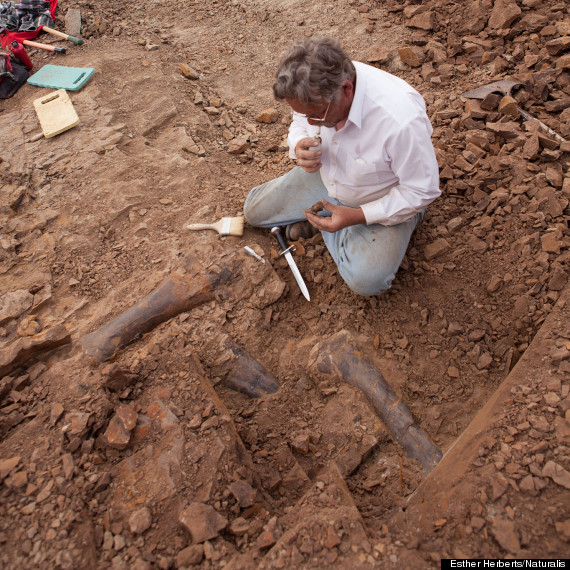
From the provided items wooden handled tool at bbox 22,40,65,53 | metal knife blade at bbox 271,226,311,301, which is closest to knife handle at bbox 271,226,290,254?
metal knife blade at bbox 271,226,311,301

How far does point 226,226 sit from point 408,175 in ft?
4.20

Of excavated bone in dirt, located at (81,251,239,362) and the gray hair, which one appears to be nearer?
the gray hair

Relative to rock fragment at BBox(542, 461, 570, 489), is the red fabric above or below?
above

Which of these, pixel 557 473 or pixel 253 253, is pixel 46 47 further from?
pixel 557 473

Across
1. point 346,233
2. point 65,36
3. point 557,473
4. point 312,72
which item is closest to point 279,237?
point 346,233

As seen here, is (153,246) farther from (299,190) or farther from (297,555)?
(297,555)

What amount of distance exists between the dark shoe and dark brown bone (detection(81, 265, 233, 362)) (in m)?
0.59

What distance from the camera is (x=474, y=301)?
9.39 feet

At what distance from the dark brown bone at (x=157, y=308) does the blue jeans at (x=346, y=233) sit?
1.86 ft

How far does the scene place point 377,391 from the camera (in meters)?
2.51

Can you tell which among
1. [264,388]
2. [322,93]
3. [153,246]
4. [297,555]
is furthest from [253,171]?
[297,555]

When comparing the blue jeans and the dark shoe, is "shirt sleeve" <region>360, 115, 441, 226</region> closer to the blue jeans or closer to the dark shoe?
the blue jeans

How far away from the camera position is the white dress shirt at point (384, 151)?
2.35 meters

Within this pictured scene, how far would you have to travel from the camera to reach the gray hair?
215cm
